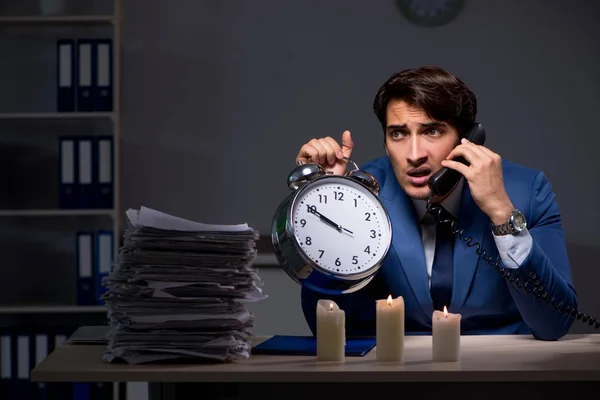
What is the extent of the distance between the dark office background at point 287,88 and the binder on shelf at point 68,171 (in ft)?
1.17

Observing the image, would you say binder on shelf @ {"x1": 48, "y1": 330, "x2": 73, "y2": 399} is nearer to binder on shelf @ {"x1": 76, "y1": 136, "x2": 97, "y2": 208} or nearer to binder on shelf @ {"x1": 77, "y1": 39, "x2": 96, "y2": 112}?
Result: binder on shelf @ {"x1": 76, "y1": 136, "x2": 97, "y2": 208}

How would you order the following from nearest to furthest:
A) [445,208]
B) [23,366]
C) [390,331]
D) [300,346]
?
[390,331], [300,346], [445,208], [23,366]

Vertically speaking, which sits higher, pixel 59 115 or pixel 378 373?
pixel 59 115

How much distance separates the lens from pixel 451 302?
195 centimetres

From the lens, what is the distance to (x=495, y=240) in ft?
5.86

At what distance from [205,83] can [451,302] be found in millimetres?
2365

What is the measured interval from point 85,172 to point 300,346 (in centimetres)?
232

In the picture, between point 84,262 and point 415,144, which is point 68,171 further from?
point 415,144

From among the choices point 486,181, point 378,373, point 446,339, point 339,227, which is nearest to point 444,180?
point 486,181

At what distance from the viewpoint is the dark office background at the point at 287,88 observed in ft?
13.3

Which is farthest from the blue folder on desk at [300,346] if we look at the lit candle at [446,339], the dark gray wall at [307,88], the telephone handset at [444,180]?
the dark gray wall at [307,88]

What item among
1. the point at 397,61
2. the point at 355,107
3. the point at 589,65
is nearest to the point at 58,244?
the point at 355,107

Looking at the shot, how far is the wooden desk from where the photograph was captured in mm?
1368

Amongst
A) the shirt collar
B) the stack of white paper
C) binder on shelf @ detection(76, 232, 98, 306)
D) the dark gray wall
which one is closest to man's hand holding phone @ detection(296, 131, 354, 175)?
the shirt collar
